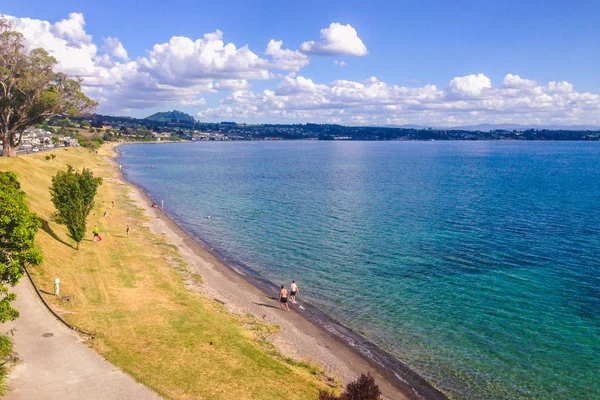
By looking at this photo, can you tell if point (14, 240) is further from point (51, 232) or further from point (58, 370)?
point (51, 232)

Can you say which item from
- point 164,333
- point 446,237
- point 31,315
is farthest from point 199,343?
point 446,237

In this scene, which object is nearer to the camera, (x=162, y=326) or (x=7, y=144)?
(x=162, y=326)

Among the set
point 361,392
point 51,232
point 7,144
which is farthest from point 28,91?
point 361,392

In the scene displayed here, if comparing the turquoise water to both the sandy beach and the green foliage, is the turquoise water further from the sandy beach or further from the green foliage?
the green foliage

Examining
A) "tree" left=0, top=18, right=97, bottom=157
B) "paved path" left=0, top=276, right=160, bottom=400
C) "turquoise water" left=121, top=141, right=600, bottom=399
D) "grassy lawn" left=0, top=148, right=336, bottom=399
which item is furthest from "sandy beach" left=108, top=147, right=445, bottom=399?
"tree" left=0, top=18, right=97, bottom=157

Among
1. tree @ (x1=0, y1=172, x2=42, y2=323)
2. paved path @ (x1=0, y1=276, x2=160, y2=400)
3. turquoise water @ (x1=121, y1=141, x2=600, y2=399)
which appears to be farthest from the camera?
turquoise water @ (x1=121, y1=141, x2=600, y2=399)

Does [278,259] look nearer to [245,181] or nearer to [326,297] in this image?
[326,297]

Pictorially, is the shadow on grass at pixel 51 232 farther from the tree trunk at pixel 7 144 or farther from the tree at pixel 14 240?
the tree trunk at pixel 7 144
